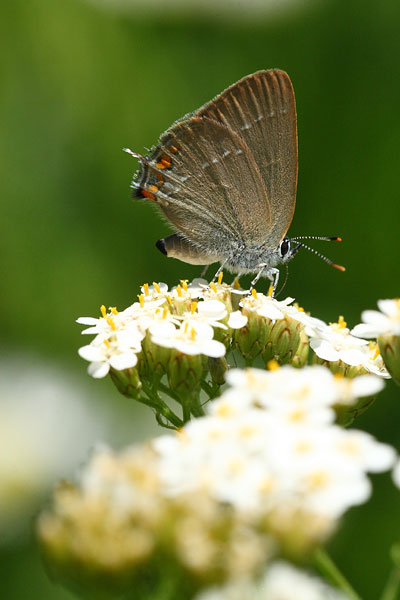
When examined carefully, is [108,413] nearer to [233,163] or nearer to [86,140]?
[233,163]

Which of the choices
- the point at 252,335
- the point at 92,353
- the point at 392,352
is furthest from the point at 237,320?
the point at 392,352

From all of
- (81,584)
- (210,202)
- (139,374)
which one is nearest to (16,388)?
(210,202)

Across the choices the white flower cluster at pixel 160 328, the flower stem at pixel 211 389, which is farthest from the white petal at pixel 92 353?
the flower stem at pixel 211 389

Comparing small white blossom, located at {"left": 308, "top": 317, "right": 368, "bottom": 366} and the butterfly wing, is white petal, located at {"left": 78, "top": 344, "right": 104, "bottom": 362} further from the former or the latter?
the butterfly wing

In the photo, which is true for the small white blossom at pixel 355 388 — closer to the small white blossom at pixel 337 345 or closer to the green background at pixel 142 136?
the small white blossom at pixel 337 345

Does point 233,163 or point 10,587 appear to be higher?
point 233,163

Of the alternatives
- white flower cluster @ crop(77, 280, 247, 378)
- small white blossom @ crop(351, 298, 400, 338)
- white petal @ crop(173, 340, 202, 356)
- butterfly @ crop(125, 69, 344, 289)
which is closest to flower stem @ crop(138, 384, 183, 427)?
white flower cluster @ crop(77, 280, 247, 378)

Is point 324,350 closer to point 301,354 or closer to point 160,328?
point 301,354
